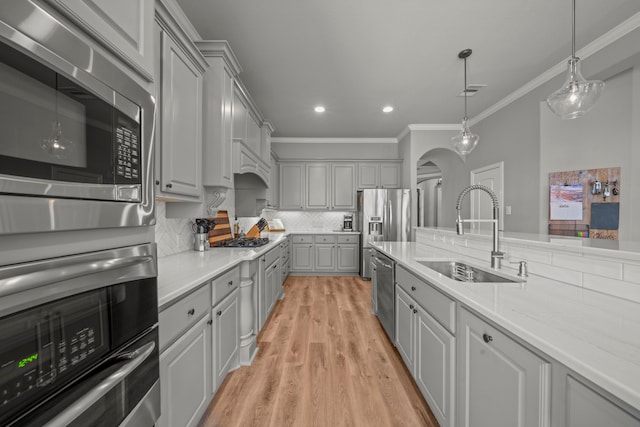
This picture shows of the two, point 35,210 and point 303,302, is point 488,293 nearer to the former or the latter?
point 35,210

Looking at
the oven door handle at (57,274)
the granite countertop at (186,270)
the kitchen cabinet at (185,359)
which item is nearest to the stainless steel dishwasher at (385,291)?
the granite countertop at (186,270)

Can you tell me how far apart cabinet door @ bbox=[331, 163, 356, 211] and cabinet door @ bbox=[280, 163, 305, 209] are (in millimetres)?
659

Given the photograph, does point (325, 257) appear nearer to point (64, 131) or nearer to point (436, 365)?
point (436, 365)

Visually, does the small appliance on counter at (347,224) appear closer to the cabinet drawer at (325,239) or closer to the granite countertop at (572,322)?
the cabinet drawer at (325,239)

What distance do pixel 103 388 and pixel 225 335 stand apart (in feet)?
3.89

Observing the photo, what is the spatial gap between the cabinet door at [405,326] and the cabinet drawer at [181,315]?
1.35m

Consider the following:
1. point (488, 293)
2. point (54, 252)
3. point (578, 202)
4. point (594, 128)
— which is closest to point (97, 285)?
point (54, 252)

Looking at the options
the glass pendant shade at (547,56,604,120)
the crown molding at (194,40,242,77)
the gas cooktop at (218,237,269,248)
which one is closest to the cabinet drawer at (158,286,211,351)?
the gas cooktop at (218,237,269,248)

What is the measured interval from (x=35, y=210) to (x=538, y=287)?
1849 millimetres

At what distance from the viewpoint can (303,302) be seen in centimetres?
371

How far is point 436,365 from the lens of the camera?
4.79ft

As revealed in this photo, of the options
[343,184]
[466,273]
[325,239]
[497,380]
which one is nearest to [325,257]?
[325,239]

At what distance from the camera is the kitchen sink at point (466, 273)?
1612 millimetres

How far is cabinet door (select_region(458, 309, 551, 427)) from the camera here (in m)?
0.82
